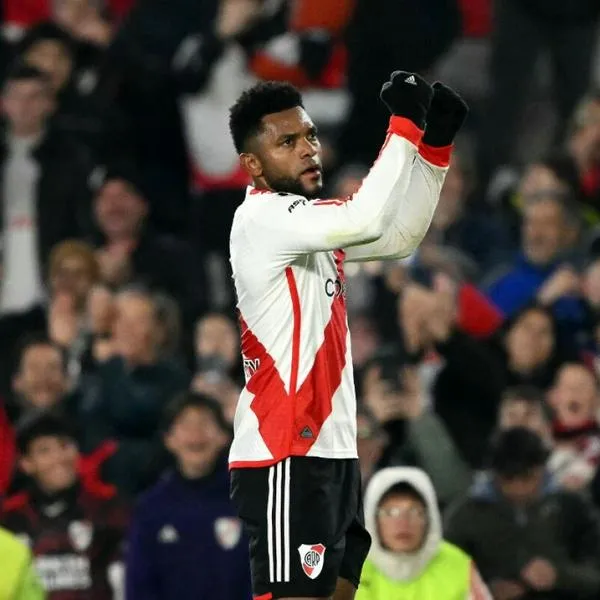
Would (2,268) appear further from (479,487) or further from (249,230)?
(249,230)

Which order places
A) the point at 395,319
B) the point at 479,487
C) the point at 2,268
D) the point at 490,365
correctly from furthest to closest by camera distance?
1. the point at 2,268
2. the point at 395,319
3. the point at 490,365
4. the point at 479,487

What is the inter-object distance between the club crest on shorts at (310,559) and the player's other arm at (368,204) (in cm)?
82

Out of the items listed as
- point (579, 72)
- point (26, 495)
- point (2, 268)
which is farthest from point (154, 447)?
point (579, 72)

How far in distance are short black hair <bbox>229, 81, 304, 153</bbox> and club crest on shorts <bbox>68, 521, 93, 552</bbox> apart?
3816 mm

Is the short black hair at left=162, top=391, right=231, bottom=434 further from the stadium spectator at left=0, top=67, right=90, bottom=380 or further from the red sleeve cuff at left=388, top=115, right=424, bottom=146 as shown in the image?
the red sleeve cuff at left=388, top=115, right=424, bottom=146

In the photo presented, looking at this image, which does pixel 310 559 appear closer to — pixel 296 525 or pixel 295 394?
pixel 296 525

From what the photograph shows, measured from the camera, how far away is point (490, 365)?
9945 millimetres

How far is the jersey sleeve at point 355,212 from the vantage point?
18.6 ft

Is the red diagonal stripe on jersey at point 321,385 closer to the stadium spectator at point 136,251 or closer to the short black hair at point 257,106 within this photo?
the short black hair at point 257,106

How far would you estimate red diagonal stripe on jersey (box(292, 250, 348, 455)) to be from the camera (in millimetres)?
5805

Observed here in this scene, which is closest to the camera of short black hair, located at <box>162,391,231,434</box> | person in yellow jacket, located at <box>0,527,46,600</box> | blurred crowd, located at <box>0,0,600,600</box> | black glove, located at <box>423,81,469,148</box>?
black glove, located at <box>423,81,469,148</box>

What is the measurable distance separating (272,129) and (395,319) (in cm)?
487

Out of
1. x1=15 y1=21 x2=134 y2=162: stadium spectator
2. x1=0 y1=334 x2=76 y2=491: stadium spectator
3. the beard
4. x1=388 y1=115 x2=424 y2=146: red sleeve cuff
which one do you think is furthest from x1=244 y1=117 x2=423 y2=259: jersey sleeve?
x1=15 y1=21 x2=134 y2=162: stadium spectator

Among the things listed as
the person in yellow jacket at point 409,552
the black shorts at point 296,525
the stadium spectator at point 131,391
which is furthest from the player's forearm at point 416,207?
the stadium spectator at point 131,391
